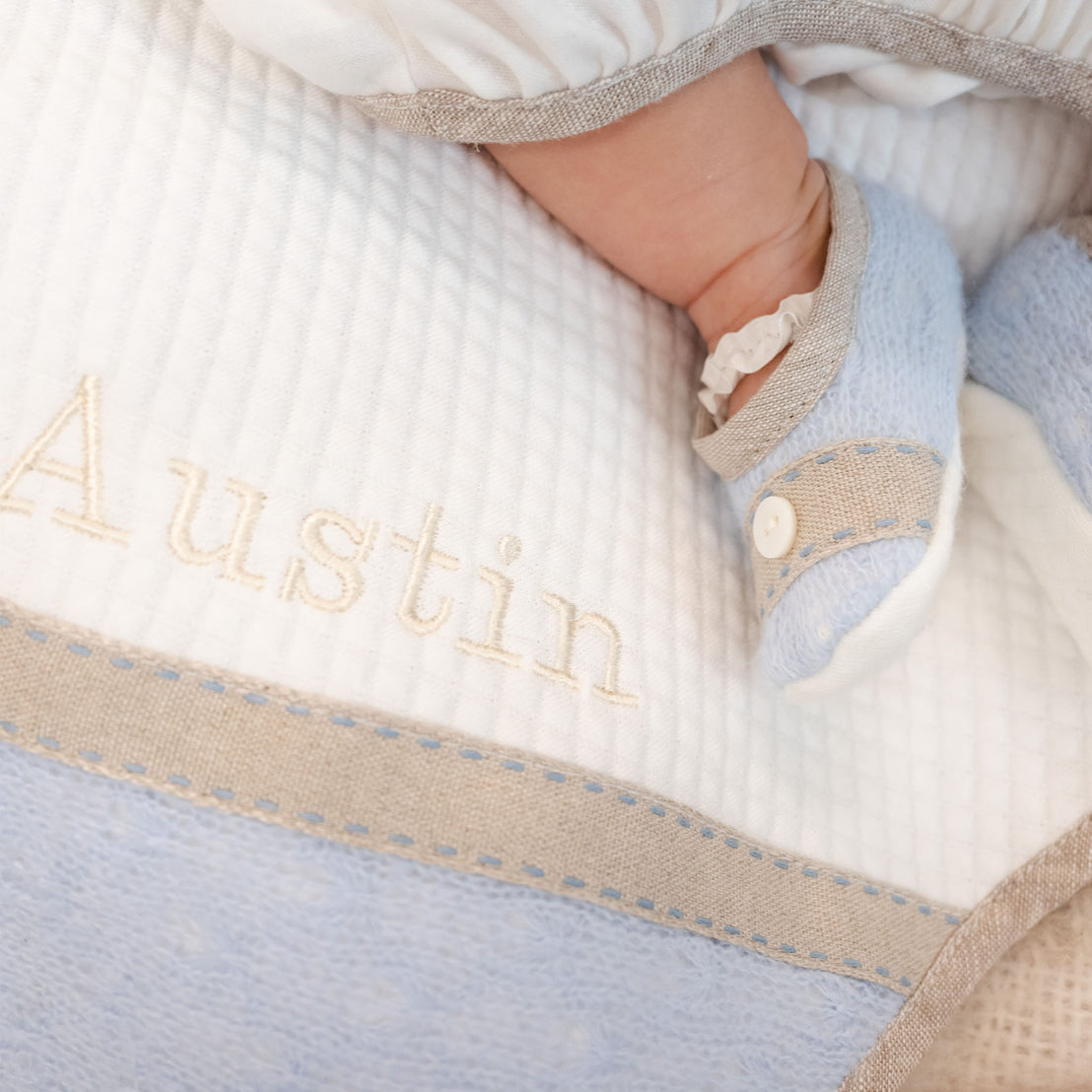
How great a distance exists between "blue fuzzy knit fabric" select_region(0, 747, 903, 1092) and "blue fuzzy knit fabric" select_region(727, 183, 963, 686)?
6.9 inches

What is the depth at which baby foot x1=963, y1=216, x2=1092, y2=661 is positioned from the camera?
22.0 inches

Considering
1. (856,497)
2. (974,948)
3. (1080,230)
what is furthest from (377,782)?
(1080,230)

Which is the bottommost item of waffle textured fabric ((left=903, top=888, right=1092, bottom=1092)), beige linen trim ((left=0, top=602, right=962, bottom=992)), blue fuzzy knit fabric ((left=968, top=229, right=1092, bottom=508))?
waffle textured fabric ((left=903, top=888, right=1092, bottom=1092))

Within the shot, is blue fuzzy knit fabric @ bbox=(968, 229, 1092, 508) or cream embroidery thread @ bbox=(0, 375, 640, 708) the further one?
blue fuzzy knit fabric @ bbox=(968, 229, 1092, 508)

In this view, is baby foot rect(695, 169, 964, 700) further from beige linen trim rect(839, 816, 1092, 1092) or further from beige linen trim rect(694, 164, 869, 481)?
beige linen trim rect(839, 816, 1092, 1092)

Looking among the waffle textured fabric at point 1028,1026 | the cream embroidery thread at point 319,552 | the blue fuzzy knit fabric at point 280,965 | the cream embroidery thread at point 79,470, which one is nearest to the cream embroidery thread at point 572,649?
the cream embroidery thread at point 319,552

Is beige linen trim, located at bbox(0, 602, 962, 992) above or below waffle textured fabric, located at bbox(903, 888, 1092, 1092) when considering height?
above

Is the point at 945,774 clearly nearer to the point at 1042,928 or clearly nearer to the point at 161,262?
the point at 1042,928

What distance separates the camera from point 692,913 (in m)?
0.51

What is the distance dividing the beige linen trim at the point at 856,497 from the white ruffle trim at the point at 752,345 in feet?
0.23

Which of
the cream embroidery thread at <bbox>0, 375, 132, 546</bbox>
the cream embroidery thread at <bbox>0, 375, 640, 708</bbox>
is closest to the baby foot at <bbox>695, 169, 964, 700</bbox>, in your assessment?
the cream embroidery thread at <bbox>0, 375, 640, 708</bbox>

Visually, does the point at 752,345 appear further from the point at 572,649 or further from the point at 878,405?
the point at 572,649

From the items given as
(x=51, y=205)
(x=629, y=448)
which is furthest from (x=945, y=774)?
(x=51, y=205)

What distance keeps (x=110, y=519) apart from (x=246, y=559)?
6cm
